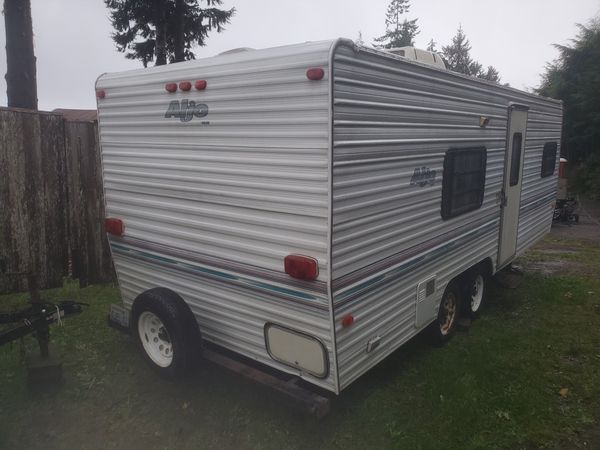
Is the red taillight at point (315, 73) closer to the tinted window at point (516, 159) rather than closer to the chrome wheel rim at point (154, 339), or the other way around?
the chrome wheel rim at point (154, 339)

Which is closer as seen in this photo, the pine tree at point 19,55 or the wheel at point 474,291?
the wheel at point 474,291

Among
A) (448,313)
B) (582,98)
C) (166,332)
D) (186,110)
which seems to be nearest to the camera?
(186,110)

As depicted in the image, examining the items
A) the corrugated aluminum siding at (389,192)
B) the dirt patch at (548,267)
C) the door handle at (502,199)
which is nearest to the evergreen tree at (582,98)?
the dirt patch at (548,267)

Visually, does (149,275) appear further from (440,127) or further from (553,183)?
(553,183)

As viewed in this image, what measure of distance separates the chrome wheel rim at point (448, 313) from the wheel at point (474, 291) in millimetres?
354

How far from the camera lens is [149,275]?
192 inches

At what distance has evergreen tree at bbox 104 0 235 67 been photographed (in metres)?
18.5

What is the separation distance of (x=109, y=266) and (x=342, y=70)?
5.34 metres

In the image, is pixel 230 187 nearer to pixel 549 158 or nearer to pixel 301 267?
pixel 301 267

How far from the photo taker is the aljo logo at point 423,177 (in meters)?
4.25

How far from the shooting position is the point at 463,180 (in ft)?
17.1

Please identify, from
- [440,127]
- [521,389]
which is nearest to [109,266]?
[440,127]

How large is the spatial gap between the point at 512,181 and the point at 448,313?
2.38m

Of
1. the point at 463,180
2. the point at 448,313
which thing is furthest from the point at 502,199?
the point at 448,313
